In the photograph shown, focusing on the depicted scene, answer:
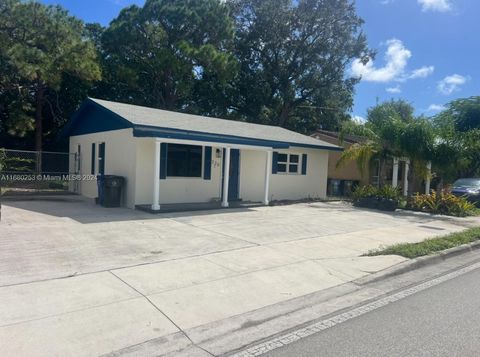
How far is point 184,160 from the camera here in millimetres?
15508

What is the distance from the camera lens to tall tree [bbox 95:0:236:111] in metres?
27.1

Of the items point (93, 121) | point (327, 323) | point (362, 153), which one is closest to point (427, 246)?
point (327, 323)

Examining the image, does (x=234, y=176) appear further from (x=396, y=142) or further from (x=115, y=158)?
(x=396, y=142)

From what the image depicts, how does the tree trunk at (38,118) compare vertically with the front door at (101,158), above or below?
above

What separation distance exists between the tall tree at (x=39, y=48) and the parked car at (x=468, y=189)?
19427 millimetres

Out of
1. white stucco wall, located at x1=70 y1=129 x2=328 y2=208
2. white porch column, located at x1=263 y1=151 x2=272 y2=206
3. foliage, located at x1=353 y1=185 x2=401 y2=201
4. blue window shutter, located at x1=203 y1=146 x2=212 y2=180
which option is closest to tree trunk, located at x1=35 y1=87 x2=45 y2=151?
white stucco wall, located at x1=70 y1=129 x2=328 y2=208

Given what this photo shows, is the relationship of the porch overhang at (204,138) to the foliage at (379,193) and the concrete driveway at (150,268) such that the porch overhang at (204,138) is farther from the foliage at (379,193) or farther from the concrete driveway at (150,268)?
the foliage at (379,193)

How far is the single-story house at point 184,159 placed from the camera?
45.8 ft

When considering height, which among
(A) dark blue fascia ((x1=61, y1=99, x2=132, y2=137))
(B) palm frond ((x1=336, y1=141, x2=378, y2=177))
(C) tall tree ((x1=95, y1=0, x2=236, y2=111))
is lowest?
(B) palm frond ((x1=336, y1=141, x2=378, y2=177))

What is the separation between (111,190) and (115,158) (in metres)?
1.84

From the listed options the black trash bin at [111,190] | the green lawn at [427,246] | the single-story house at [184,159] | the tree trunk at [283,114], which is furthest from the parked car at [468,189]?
the black trash bin at [111,190]

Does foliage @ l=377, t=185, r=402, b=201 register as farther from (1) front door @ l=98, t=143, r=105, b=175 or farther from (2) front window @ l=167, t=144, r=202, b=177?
(1) front door @ l=98, t=143, r=105, b=175

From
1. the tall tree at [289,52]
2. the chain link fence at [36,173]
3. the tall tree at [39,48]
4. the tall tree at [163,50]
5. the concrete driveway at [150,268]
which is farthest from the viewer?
the tall tree at [289,52]

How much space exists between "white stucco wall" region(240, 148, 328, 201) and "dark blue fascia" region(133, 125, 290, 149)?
62.8 inches
